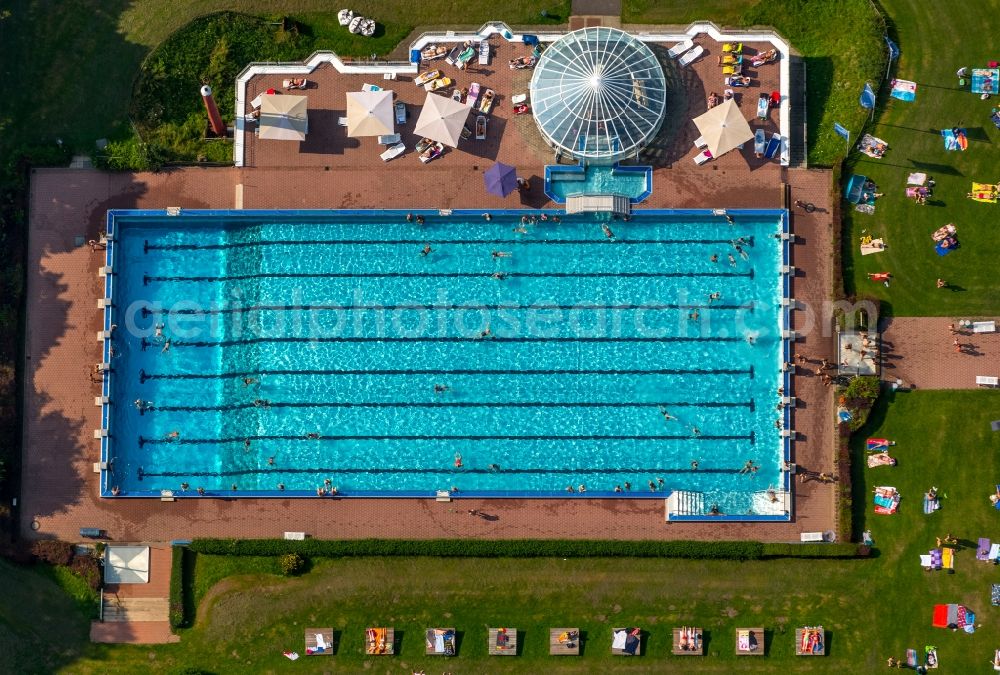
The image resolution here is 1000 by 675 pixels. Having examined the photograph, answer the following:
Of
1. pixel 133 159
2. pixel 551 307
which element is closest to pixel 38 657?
pixel 133 159

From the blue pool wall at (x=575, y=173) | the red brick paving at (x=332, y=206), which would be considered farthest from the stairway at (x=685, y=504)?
the blue pool wall at (x=575, y=173)

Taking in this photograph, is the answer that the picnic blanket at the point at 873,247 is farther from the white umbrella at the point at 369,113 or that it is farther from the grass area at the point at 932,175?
the white umbrella at the point at 369,113

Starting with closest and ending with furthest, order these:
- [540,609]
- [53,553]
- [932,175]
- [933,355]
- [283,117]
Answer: [53,553], [540,609], [283,117], [933,355], [932,175]

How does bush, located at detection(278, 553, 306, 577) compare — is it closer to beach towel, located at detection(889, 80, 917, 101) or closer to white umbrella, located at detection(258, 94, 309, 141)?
white umbrella, located at detection(258, 94, 309, 141)

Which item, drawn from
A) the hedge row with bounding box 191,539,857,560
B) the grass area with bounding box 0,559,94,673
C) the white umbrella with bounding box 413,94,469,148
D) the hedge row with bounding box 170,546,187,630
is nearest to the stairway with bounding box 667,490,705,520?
the hedge row with bounding box 191,539,857,560

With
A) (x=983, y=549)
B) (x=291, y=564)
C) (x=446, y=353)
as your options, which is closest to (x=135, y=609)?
(x=291, y=564)

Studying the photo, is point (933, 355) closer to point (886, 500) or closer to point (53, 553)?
point (886, 500)
